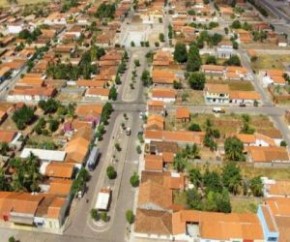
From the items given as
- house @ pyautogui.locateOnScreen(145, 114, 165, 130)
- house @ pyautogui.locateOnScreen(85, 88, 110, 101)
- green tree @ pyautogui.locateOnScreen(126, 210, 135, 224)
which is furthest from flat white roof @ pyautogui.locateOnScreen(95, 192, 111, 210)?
house @ pyautogui.locateOnScreen(85, 88, 110, 101)

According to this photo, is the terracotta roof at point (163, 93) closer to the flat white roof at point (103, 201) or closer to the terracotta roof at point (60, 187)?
the terracotta roof at point (60, 187)

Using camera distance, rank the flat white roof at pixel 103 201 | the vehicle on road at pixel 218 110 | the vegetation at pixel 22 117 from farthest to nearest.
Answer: the vehicle on road at pixel 218 110 < the vegetation at pixel 22 117 < the flat white roof at pixel 103 201

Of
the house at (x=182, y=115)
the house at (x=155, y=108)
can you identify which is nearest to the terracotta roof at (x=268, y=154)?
the house at (x=182, y=115)

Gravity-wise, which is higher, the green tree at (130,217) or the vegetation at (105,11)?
the vegetation at (105,11)

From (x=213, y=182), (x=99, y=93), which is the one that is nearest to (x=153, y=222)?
(x=213, y=182)

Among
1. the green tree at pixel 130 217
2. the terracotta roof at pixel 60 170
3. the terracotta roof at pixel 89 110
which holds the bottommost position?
the green tree at pixel 130 217

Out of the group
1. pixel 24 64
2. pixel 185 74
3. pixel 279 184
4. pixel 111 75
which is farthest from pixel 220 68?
pixel 24 64

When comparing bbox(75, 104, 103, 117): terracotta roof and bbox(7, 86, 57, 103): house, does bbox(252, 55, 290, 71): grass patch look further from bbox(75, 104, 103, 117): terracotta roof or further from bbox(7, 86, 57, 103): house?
bbox(7, 86, 57, 103): house
